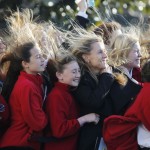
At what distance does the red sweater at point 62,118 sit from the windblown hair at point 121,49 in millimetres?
583

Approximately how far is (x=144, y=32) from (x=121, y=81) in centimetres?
119

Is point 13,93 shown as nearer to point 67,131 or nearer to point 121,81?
point 67,131

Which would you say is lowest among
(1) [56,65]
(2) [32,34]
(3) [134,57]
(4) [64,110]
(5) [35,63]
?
(3) [134,57]

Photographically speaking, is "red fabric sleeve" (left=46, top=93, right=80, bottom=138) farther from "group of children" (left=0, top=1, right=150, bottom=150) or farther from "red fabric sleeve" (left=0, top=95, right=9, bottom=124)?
"red fabric sleeve" (left=0, top=95, right=9, bottom=124)

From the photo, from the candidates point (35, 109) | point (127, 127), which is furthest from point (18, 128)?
point (127, 127)

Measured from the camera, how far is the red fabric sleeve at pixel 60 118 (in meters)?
4.34

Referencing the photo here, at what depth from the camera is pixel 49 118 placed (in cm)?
442

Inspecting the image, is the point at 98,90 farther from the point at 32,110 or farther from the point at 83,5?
the point at 83,5

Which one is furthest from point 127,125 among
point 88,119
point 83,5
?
point 83,5

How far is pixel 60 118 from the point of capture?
4355 mm

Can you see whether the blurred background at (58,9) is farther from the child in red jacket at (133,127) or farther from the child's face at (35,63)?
the child in red jacket at (133,127)

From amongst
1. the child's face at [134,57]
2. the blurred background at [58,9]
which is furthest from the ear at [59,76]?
the blurred background at [58,9]

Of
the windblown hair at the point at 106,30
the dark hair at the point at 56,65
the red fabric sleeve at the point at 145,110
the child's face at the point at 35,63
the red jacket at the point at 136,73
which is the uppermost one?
the child's face at the point at 35,63

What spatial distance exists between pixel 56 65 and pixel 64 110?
428 millimetres
